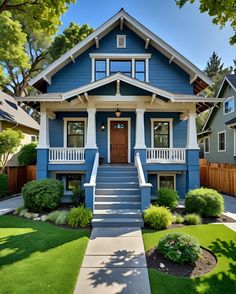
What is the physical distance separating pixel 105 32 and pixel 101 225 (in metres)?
10.4

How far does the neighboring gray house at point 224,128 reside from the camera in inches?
693

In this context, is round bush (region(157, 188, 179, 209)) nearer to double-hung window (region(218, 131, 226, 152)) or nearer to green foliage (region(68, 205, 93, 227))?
green foliage (region(68, 205, 93, 227))

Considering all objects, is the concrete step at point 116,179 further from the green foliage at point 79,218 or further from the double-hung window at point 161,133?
the double-hung window at point 161,133

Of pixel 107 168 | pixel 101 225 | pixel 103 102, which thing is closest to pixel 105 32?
pixel 103 102

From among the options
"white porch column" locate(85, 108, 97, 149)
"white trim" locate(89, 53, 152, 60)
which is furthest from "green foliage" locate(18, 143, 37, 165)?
"white trim" locate(89, 53, 152, 60)

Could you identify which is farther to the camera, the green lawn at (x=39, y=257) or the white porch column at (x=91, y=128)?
the white porch column at (x=91, y=128)

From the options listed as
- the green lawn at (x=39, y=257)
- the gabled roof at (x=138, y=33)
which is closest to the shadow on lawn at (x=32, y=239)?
the green lawn at (x=39, y=257)

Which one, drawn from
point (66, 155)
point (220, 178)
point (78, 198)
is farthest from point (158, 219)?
point (220, 178)

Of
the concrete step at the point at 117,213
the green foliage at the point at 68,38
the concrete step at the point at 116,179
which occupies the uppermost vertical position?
the green foliage at the point at 68,38

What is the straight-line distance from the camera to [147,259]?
192 inches

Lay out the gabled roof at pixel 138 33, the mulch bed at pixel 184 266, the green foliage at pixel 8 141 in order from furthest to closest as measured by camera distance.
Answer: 1. the green foliage at pixel 8 141
2. the gabled roof at pixel 138 33
3. the mulch bed at pixel 184 266

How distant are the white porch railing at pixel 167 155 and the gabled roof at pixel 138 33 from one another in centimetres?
445

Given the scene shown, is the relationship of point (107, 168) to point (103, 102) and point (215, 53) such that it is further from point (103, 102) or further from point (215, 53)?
point (215, 53)

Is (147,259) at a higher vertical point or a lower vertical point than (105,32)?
lower
